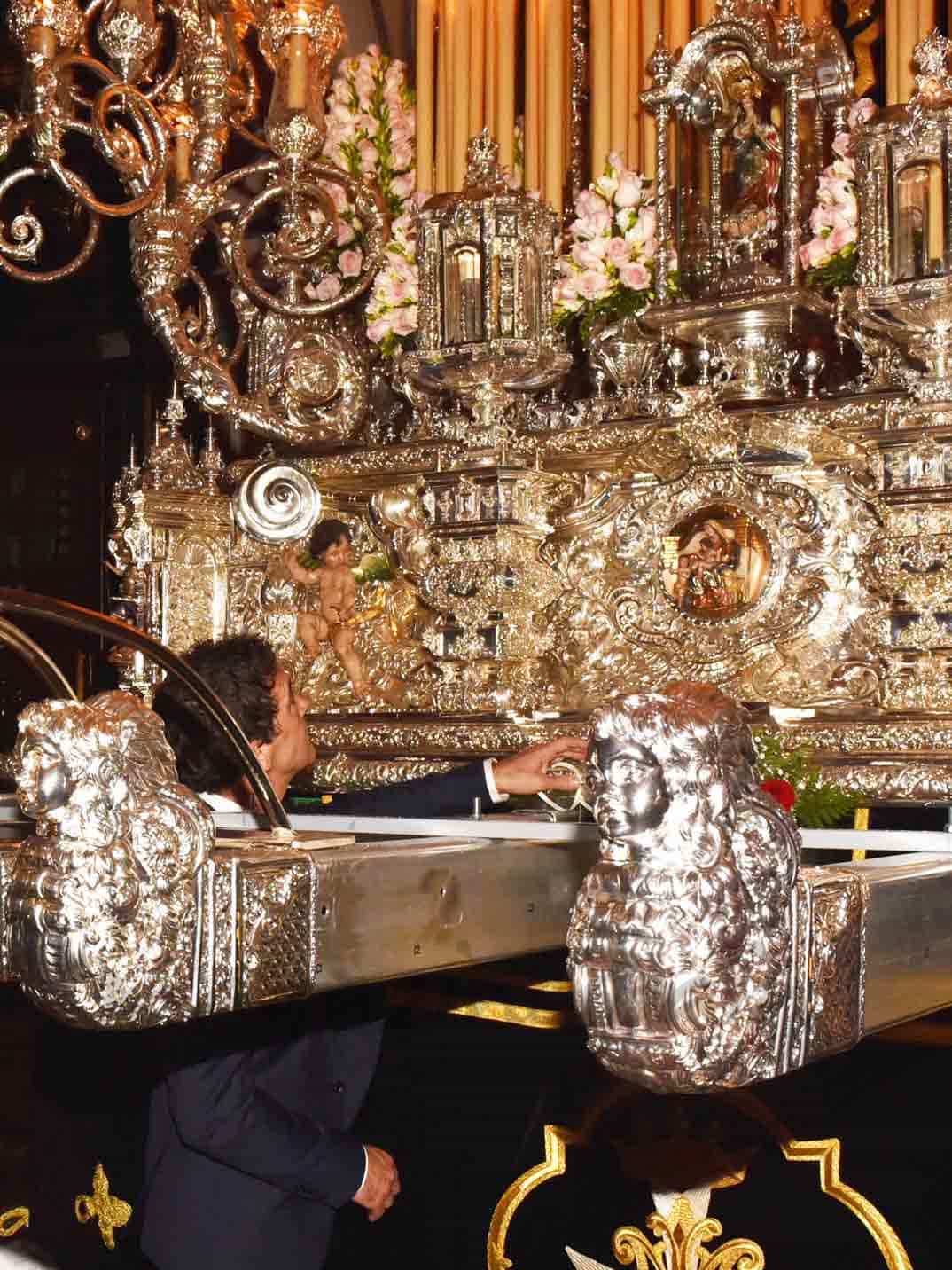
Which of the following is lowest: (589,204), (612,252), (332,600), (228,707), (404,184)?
(228,707)

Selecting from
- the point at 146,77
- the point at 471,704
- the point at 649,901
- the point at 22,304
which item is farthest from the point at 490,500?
the point at 22,304

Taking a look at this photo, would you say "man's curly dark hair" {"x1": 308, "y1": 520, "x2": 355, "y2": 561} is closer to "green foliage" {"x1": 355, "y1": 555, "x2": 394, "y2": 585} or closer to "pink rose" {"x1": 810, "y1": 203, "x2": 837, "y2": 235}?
"green foliage" {"x1": 355, "y1": 555, "x2": 394, "y2": 585}

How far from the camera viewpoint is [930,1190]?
2.71 m

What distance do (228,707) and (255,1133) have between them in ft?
3.30

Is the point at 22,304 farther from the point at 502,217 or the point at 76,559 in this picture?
the point at 502,217

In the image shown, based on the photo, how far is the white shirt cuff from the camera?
3.54 metres

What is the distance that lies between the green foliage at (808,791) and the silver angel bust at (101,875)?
1.39 metres

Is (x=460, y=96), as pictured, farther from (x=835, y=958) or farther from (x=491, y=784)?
(x=835, y=958)

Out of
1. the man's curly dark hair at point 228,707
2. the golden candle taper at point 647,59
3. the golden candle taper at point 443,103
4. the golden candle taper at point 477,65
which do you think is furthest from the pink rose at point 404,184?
the man's curly dark hair at point 228,707

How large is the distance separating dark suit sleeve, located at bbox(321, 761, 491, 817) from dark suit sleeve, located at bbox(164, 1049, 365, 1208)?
2.85 feet

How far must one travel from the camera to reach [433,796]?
3.62m

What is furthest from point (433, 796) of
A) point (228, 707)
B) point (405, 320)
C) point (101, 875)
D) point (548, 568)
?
point (101, 875)

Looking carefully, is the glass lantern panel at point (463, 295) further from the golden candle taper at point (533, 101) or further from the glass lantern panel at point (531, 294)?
the golden candle taper at point (533, 101)

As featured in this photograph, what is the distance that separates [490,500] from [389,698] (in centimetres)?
56
